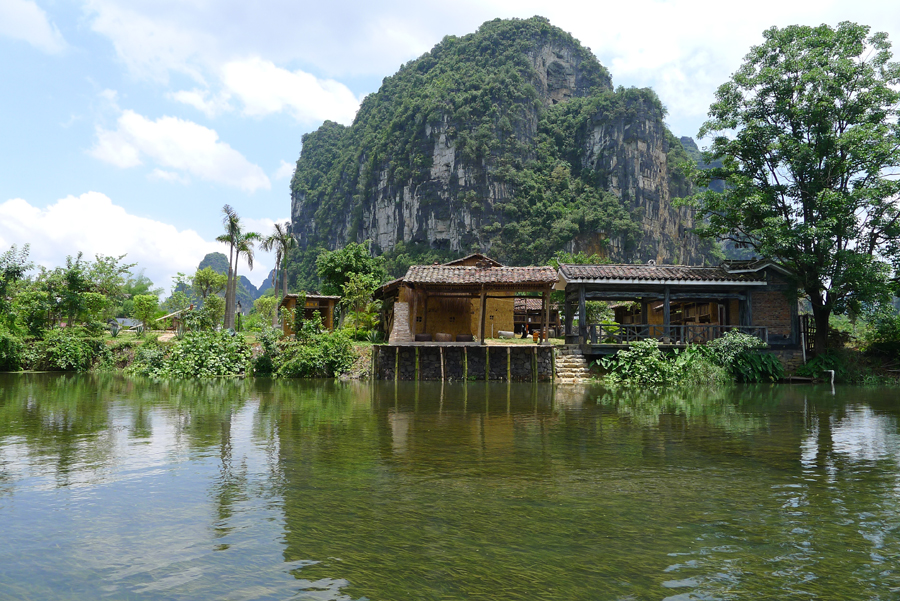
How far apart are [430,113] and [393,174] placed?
37.2ft

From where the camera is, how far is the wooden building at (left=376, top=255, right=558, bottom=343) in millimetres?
20984

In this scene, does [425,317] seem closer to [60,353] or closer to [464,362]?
[464,362]

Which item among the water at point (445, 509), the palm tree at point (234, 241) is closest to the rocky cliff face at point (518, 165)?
the palm tree at point (234, 241)

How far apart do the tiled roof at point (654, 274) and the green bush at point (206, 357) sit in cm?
1306

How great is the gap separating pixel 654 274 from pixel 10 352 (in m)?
26.3

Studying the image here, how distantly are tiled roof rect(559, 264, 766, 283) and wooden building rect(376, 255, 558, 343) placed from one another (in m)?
0.97

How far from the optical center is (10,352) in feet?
79.4

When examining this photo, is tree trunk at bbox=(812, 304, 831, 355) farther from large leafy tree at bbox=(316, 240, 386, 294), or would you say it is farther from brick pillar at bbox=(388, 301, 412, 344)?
large leafy tree at bbox=(316, 240, 386, 294)

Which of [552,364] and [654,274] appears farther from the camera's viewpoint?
[654,274]

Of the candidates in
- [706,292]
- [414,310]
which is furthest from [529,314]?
[414,310]

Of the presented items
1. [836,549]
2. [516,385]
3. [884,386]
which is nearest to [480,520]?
[836,549]

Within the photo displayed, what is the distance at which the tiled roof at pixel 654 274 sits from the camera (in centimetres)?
2127

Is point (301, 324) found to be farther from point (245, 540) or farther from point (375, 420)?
point (245, 540)

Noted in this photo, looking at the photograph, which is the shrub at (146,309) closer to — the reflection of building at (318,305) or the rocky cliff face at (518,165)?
the reflection of building at (318,305)
